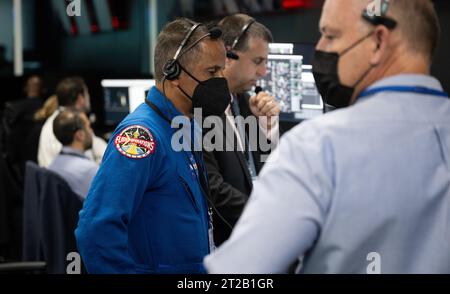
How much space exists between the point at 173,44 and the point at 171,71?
94mm

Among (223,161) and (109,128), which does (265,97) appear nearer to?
(223,161)

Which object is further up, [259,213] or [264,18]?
[259,213]

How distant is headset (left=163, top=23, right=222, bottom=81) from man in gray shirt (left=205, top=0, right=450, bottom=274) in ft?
2.92

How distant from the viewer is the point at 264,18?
15.8 ft

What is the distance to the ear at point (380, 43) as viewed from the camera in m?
1.20

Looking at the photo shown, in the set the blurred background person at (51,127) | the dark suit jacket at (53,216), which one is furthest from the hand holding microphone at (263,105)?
the blurred background person at (51,127)

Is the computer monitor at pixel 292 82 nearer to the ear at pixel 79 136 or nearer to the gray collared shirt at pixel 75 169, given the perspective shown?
the gray collared shirt at pixel 75 169

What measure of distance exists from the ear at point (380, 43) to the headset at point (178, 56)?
901 millimetres

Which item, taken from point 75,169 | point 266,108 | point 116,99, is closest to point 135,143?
point 266,108

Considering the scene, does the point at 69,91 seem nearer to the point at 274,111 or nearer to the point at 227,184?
A: the point at 274,111

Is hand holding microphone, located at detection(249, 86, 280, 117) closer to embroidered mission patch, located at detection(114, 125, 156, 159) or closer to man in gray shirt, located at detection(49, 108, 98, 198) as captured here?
embroidered mission patch, located at detection(114, 125, 156, 159)
